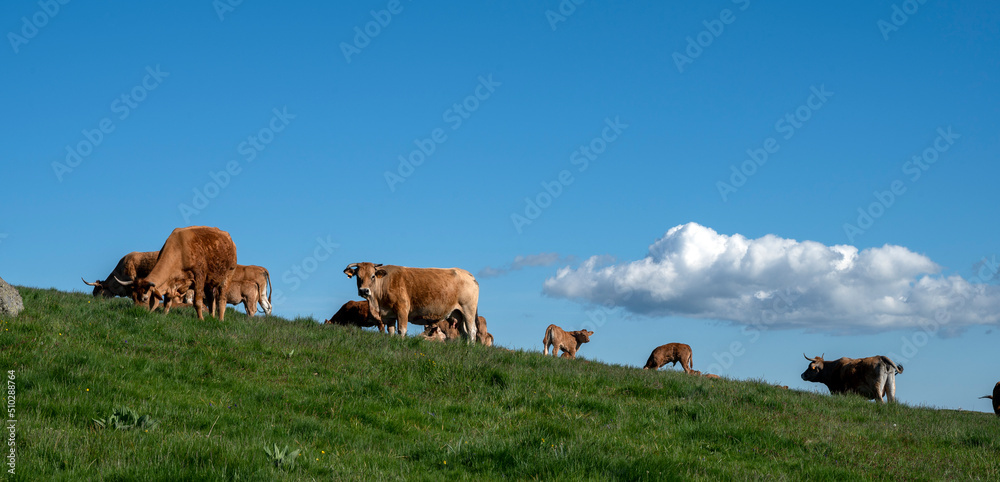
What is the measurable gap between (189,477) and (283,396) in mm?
3825

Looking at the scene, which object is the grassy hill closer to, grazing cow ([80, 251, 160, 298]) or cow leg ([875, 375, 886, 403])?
cow leg ([875, 375, 886, 403])

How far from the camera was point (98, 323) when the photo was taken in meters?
13.4

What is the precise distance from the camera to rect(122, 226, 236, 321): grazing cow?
15570mm

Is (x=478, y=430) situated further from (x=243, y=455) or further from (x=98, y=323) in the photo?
(x=98, y=323)

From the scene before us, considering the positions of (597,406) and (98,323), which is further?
(98,323)

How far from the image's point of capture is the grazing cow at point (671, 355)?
31.3 m

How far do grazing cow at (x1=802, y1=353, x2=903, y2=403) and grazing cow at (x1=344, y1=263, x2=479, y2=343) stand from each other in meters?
11.3

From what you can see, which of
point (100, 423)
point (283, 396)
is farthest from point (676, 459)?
point (100, 423)

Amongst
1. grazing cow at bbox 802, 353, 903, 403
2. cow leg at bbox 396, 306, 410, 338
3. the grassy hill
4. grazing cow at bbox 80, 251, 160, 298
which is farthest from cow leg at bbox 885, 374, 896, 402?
grazing cow at bbox 80, 251, 160, 298

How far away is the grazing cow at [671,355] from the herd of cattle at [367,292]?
5.14m

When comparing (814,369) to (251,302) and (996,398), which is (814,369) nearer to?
(996,398)

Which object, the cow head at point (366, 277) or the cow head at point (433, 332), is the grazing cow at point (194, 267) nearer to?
the cow head at point (366, 277)

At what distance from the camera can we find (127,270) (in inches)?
1047

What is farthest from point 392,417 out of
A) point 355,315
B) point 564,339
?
point 564,339
